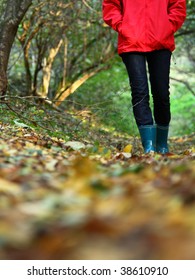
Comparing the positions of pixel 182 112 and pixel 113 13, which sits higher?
pixel 182 112

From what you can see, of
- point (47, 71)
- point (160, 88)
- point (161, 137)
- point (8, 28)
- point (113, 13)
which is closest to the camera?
point (113, 13)

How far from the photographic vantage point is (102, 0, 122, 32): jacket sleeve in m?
4.48

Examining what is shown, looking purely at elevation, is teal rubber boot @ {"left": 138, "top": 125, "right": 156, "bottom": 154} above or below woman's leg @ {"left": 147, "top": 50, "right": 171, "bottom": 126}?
below

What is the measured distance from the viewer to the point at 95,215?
1.25 m

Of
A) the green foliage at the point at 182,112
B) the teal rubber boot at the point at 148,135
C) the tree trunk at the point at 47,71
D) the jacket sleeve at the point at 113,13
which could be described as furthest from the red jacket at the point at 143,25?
the green foliage at the point at 182,112

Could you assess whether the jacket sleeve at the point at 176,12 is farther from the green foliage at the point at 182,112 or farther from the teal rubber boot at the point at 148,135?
the green foliage at the point at 182,112

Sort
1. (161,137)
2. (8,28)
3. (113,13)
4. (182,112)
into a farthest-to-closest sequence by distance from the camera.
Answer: (182,112) → (8,28) → (161,137) → (113,13)

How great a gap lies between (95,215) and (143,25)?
3393mm

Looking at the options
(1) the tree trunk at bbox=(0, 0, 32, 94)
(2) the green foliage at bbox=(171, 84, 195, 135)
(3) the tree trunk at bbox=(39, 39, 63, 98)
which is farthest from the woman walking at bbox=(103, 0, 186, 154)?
(2) the green foliage at bbox=(171, 84, 195, 135)

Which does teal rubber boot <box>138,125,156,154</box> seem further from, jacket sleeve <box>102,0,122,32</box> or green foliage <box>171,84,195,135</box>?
green foliage <box>171,84,195,135</box>

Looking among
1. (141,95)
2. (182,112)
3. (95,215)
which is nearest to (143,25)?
(141,95)

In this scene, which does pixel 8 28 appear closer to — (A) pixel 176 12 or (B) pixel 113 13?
(B) pixel 113 13

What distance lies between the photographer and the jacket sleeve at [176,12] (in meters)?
4.53
